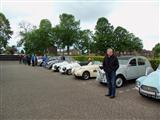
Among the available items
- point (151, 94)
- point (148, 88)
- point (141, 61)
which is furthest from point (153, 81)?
point (141, 61)

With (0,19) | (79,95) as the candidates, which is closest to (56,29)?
(0,19)

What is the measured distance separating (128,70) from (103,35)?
4664cm

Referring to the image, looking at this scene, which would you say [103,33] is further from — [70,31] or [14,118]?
[14,118]

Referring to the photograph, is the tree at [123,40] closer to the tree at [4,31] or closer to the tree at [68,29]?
the tree at [68,29]

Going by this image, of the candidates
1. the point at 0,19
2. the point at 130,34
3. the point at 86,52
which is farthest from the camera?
the point at 130,34

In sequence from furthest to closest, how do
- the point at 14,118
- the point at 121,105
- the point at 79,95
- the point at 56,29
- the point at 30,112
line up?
the point at 56,29
the point at 79,95
the point at 121,105
the point at 30,112
the point at 14,118

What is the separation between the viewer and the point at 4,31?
2717 inches

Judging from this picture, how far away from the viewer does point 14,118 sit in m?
6.00

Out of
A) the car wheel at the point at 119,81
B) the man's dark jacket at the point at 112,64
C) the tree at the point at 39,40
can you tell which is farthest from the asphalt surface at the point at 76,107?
the tree at the point at 39,40

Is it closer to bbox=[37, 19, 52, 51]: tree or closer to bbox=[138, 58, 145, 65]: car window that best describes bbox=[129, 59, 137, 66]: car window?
bbox=[138, 58, 145, 65]: car window

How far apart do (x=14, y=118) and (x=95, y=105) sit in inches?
98.4

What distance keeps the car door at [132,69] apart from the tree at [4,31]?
6036 cm

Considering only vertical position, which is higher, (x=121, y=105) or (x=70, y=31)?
(x=70, y=31)

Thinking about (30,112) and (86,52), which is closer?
(30,112)
